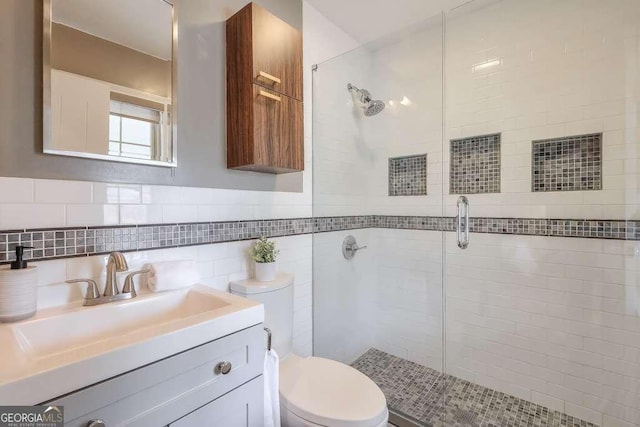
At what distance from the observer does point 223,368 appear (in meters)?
0.92

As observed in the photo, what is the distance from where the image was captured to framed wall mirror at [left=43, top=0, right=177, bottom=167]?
1.03m

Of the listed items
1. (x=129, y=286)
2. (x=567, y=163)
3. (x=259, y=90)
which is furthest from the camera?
(x=567, y=163)

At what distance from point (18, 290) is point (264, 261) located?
35.9 inches

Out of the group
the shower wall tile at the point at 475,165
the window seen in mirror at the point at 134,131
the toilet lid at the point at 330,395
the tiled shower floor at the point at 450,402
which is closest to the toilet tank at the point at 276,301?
the toilet lid at the point at 330,395

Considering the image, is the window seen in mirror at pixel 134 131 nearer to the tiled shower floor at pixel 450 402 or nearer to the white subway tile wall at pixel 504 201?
the white subway tile wall at pixel 504 201

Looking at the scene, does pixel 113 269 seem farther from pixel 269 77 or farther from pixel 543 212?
pixel 543 212

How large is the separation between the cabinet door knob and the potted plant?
2.10 ft

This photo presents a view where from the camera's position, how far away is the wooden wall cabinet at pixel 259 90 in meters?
1.46

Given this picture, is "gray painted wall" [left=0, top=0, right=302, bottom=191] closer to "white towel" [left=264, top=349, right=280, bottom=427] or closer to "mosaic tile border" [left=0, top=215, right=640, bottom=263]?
"mosaic tile border" [left=0, top=215, right=640, bottom=263]

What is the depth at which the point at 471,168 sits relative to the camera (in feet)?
6.95

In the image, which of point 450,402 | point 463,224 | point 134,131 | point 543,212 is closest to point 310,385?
point 450,402

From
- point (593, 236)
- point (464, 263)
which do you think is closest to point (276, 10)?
point (464, 263)

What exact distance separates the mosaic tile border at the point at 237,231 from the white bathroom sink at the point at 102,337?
210 millimetres

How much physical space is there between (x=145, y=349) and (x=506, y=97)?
2.34m
